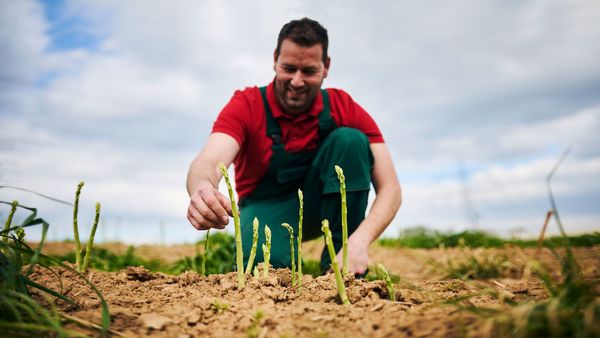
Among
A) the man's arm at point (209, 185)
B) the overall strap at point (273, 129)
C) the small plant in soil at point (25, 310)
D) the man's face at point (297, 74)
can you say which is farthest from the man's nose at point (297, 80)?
the small plant in soil at point (25, 310)

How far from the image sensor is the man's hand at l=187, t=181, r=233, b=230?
193 cm

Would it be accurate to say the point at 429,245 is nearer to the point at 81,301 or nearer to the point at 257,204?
the point at 257,204

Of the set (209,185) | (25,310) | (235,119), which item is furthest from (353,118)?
(25,310)

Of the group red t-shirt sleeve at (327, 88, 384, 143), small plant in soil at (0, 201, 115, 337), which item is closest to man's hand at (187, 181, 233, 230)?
small plant in soil at (0, 201, 115, 337)

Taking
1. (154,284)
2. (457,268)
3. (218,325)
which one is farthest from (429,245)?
(218,325)

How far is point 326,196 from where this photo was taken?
134 inches

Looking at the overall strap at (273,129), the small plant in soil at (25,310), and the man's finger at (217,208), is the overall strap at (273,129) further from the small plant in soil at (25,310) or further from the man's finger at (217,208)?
the small plant in soil at (25,310)

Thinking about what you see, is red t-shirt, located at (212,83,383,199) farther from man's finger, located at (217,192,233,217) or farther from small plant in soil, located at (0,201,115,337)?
small plant in soil, located at (0,201,115,337)

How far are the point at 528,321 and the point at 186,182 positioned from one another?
Result: 6.88ft

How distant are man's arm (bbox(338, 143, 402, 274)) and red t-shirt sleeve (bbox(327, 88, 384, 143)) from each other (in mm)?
120

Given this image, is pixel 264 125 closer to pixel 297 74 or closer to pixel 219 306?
pixel 297 74

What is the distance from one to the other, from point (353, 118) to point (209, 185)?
2061mm

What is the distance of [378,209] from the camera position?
11.0ft

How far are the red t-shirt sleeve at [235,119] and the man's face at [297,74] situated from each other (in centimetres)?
33
